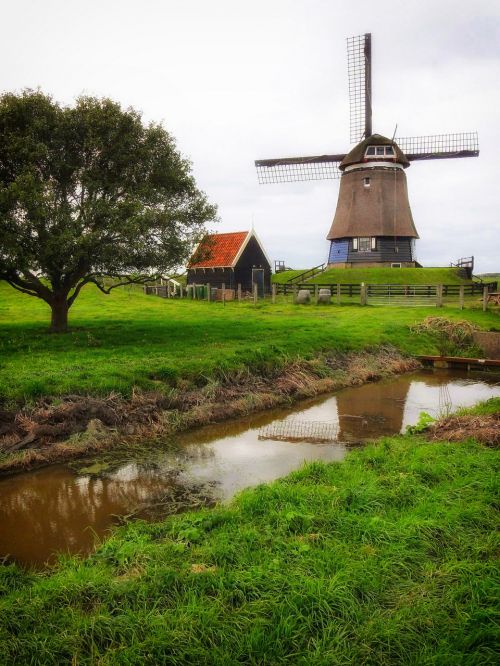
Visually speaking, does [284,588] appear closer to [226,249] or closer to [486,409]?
[486,409]

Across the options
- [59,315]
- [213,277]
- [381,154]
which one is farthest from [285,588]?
[381,154]

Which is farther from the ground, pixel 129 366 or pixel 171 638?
pixel 129 366

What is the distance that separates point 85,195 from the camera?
1722cm

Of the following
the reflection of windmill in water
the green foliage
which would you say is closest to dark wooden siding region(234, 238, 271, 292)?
the reflection of windmill in water

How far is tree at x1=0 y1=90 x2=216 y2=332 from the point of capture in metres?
14.4

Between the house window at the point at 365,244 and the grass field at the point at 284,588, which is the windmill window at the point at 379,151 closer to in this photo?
the house window at the point at 365,244

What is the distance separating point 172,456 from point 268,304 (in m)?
25.0

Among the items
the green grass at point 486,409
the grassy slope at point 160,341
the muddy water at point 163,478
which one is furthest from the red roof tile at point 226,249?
the green grass at point 486,409

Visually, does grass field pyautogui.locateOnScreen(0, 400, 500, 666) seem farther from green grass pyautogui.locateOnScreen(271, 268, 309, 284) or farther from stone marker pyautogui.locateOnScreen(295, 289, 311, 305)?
green grass pyautogui.locateOnScreen(271, 268, 309, 284)

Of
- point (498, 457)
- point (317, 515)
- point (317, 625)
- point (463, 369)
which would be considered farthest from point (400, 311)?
point (317, 625)

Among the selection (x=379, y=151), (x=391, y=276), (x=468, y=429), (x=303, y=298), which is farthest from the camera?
(x=379, y=151)

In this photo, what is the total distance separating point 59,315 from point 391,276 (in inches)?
1248

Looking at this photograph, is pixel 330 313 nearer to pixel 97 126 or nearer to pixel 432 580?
pixel 97 126

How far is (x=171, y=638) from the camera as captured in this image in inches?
163
